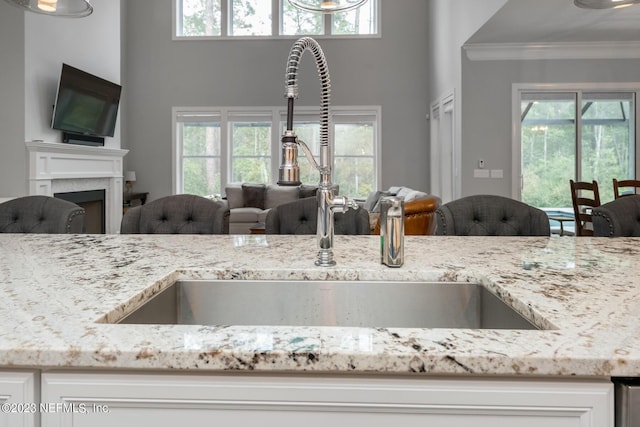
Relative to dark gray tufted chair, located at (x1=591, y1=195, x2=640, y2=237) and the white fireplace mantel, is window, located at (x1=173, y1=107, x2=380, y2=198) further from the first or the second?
dark gray tufted chair, located at (x1=591, y1=195, x2=640, y2=237)

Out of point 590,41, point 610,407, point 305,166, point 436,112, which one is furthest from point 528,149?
point 610,407

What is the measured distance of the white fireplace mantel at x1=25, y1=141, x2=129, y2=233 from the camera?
179 inches

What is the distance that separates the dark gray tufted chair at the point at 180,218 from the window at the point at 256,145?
6.17 m

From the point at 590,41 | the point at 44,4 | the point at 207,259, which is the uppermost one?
the point at 590,41

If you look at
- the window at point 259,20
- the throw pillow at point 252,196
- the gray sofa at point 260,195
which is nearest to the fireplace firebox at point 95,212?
the gray sofa at point 260,195

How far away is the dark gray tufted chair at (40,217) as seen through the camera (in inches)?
78.1

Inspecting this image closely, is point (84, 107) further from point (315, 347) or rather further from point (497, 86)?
point (315, 347)

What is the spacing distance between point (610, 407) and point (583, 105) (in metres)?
6.11

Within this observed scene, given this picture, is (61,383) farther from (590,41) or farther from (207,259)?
(590,41)

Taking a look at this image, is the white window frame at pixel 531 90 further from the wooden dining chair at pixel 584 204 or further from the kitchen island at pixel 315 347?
the kitchen island at pixel 315 347

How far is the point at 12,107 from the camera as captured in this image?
14.5 feet

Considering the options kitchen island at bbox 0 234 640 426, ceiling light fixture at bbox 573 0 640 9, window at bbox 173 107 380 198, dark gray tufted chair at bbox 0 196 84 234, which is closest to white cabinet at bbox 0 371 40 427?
kitchen island at bbox 0 234 640 426

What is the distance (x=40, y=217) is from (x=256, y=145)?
6357 mm

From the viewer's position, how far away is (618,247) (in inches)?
57.3
